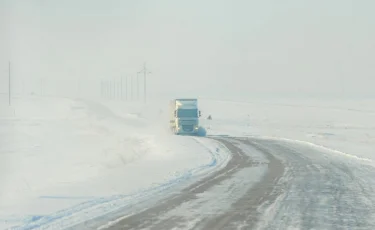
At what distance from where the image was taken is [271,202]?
12.1m

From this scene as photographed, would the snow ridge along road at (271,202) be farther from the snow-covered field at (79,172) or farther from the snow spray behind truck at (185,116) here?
the snow spray behind truck at (185,116)

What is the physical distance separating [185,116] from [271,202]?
3627 cm

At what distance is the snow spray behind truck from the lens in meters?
48.1

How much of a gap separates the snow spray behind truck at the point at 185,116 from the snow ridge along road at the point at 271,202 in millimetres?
26590

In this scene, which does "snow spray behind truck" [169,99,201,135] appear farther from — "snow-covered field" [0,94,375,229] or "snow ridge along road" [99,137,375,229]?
"snow ridge along road" [99,137,375,229]

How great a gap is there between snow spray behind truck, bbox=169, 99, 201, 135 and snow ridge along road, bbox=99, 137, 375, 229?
26590mm

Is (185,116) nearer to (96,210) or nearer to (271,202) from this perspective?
(271,202)

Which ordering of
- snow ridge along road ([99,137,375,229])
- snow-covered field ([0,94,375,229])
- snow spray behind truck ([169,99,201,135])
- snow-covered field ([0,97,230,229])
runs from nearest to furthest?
snow ridge along road ([99,137,375,229]) < snow-covered field ([0,97,230,229]) < snow-covered field ([0,94,375,229]) < snow spray behind truck ([169,99,201,135])

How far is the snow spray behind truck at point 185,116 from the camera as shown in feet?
158

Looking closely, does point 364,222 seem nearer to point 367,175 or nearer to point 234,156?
point 367,175

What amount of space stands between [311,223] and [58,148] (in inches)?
1341

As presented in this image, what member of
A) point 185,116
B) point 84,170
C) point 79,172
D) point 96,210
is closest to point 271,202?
point 96,210

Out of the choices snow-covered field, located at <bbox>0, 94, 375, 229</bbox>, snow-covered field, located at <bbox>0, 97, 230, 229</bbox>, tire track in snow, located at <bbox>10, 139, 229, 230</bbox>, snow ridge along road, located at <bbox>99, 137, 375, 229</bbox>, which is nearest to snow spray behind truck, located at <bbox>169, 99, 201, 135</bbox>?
snow-covered field, located at <bbox>0, 94, 375, 229</bbox>

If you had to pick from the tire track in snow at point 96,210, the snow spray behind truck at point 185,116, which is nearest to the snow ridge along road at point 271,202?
the tire track in snow at point 96,210
